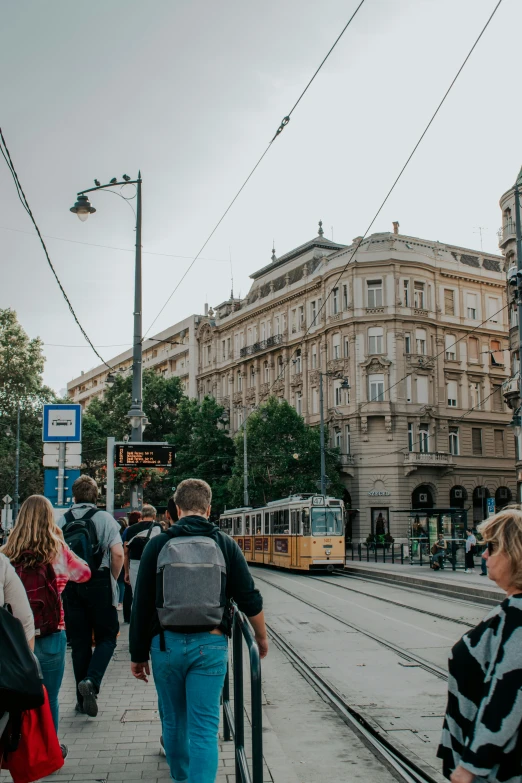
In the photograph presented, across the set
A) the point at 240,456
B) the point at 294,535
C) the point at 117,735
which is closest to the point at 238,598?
the point at 117,735

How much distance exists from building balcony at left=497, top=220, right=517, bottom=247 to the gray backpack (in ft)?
127

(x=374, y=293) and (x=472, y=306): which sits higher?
(x=374, y=293)

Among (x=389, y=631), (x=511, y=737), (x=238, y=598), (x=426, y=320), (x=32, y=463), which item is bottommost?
(x=389, y=631)

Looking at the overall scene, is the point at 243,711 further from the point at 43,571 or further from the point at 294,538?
the point at 294,538

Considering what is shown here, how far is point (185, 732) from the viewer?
4535 millimetres

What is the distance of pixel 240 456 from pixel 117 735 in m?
47.5

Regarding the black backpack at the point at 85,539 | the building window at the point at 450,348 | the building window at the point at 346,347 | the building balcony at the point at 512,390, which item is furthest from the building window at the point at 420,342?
the black backpack at the point at 85,539

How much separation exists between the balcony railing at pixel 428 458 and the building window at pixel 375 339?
6.89 metres

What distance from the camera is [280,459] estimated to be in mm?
51719

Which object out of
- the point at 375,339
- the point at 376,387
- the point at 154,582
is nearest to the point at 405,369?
the point at 376,387

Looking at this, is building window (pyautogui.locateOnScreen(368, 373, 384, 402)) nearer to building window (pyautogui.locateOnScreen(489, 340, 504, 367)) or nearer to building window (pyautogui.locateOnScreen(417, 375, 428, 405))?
building window (pyautogui.locateOnScreen(417, 375, 428, 405))

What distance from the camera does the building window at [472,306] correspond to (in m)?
57.0

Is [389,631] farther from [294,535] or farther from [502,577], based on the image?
[294,535]

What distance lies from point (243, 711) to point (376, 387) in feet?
159
